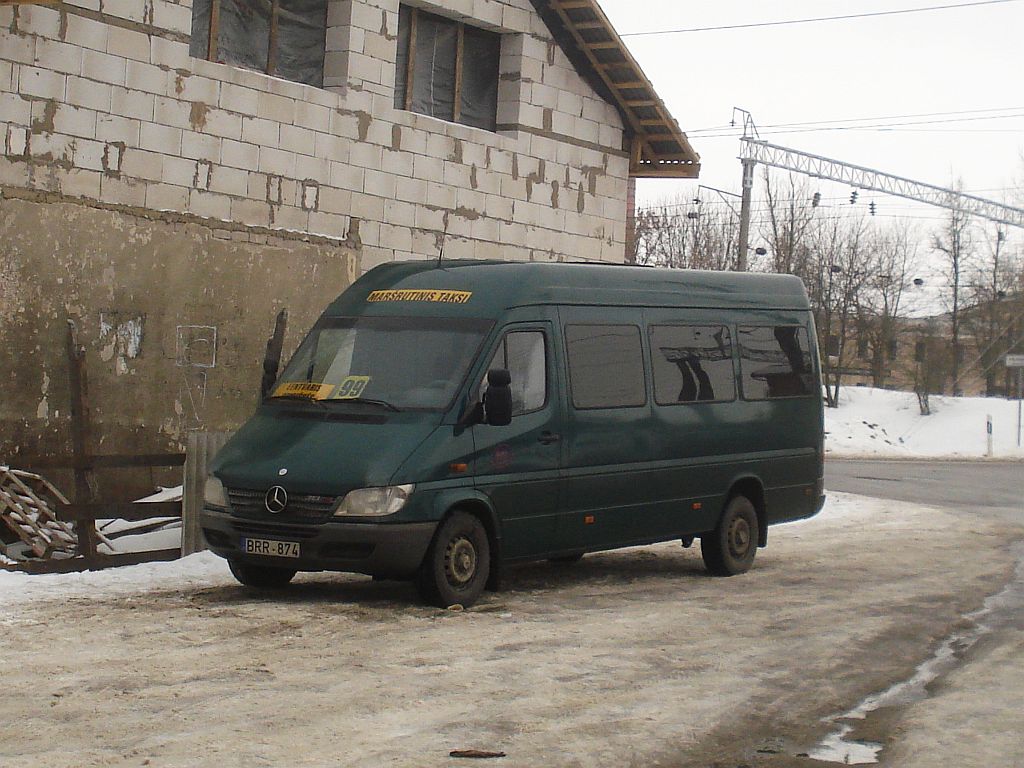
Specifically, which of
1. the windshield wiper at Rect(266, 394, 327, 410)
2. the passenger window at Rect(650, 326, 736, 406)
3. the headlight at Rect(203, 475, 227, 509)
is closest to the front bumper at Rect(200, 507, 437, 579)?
the headlight at Rect(203, 475, 227, 509)

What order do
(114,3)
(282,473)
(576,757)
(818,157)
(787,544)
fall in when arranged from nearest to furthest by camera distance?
(576,757) → (282,473) → (114,3) → (787,544) → (818,157)

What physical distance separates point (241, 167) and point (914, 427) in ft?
129

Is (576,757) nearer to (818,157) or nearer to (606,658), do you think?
(606,658)

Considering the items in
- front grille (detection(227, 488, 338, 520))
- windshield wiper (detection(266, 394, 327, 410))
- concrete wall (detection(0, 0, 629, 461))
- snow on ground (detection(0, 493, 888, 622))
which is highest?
concrete wall (detection(0, 0, 629, 461))

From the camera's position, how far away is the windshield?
10688 millimetres

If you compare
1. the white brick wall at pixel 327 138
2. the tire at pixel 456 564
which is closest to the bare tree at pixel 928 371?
the white brick wall at pixel 327 138

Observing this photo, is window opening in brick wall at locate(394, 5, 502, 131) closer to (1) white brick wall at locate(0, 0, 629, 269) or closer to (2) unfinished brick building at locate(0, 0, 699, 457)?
(2) unfinished brick building at locate(0, 0, 699, 457)

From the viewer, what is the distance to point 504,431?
1080 cm

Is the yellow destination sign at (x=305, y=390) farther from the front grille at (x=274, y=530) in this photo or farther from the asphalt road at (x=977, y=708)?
the asphalt road at (x=977, y=708)

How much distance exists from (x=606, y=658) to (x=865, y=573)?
526cm

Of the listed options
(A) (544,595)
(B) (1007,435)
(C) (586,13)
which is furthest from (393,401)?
(B) (1007,435)

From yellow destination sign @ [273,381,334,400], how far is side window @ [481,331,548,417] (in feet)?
3.92

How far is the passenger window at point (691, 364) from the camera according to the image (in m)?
12.5

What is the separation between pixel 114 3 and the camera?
47.8 ft
